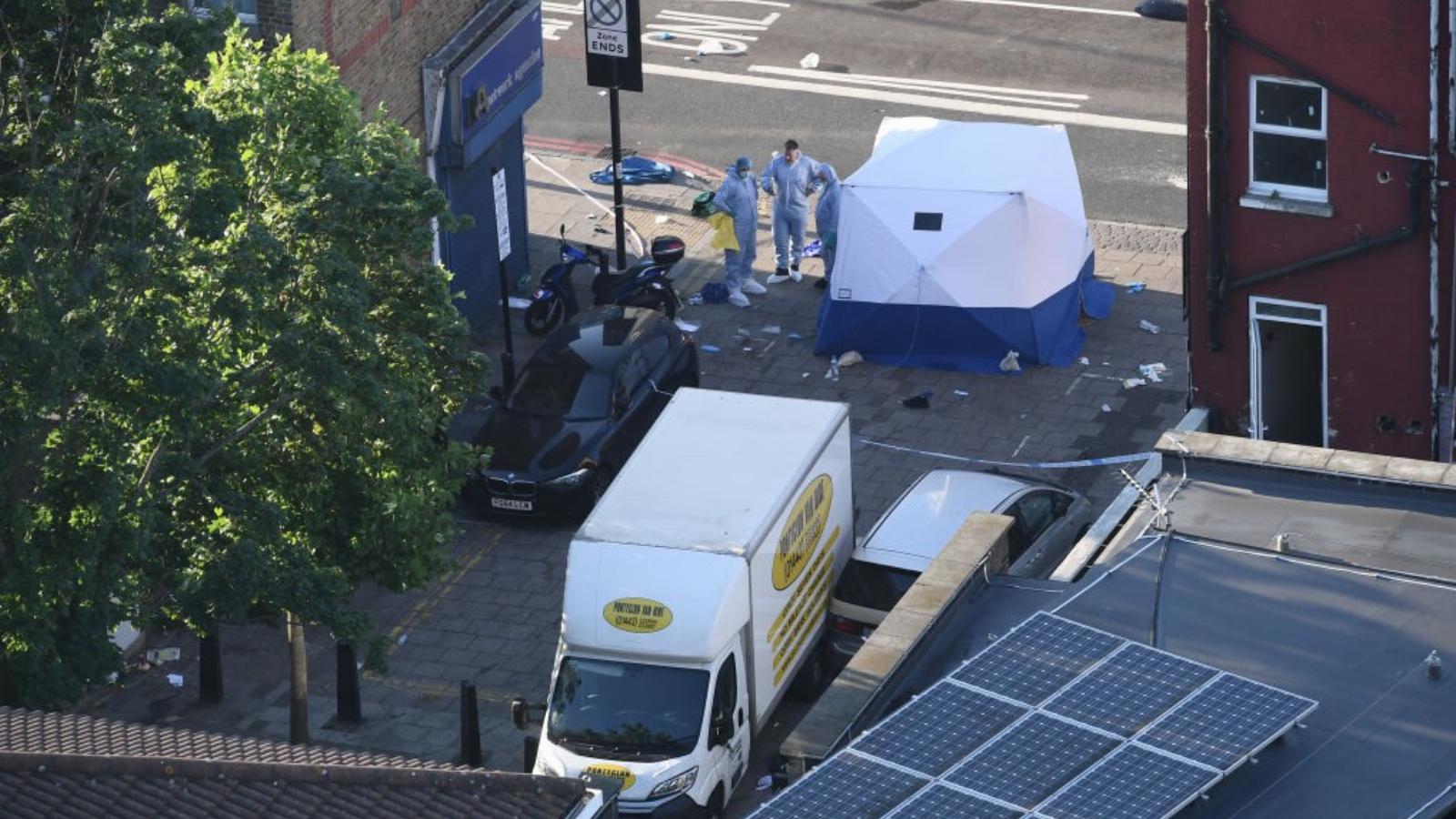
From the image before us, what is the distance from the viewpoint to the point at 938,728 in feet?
45.1

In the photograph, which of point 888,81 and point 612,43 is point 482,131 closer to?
point 612,43

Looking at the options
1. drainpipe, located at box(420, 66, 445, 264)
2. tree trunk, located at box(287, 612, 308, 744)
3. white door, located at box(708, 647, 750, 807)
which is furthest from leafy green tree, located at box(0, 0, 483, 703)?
drainpipe, located at box(420, 66, 445, 264)

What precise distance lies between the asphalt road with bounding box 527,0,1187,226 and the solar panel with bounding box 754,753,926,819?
20191 millimetres

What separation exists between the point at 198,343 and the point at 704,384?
1150 cm

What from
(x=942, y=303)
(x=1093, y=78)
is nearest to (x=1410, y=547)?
(x=942, y=303)

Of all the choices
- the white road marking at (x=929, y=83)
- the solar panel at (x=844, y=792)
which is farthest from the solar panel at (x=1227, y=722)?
the white road marking at (x=929, y=83)

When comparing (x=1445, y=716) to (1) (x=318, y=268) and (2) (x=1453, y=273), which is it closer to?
(2) (x=1453, y=273)

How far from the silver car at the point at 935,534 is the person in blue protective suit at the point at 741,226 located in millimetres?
7738

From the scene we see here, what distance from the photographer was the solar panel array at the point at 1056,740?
12953 millimetres

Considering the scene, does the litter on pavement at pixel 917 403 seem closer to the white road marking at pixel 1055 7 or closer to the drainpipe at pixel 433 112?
the drainpipe at pixel 433 112

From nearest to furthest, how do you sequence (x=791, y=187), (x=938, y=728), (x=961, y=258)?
(x=938, y=728)
(x=961, y=258)
(x=791, y=187)

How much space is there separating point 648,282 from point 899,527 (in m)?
7.99

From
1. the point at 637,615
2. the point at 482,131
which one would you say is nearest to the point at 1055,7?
the point at 482,131

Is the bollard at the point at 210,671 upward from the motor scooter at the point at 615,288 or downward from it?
downward
